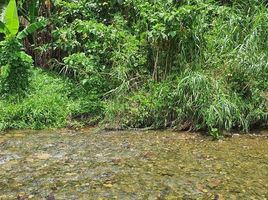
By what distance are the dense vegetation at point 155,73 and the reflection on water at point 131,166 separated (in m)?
0.35

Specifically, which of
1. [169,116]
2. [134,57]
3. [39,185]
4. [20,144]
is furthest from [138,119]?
[39,185]

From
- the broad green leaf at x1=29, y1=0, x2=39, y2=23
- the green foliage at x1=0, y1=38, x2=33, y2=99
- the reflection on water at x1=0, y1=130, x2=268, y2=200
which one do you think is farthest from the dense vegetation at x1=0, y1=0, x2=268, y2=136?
the broad green leaf at x1=29, y1=0, x2=39, y2=23

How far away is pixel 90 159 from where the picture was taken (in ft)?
17.4

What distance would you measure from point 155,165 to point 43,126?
239 centimetres

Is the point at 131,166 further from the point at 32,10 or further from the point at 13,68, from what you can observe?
the point at 32,10

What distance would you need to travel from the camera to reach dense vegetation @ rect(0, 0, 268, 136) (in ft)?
21.1

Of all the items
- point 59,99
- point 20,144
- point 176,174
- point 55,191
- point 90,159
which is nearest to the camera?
point 55,191

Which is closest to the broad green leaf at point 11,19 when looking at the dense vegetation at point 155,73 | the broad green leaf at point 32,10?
the dense vegetation at point 155,73

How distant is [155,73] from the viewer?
7.09m

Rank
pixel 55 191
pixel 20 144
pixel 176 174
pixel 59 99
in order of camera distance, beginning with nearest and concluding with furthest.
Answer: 1. pixel 55 191
2. pixel 176 174
3. pixel 20 144
4. pixel 59 99

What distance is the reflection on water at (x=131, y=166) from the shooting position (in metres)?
4.32

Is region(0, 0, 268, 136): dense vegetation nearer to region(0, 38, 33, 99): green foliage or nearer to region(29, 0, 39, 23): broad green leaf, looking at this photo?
region(0, 38, 33, 99): green foliage

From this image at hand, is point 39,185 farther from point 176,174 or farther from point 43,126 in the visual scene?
point 43,126

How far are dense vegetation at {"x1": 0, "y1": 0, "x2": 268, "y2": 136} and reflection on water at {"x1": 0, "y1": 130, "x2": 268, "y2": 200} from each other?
35cm
